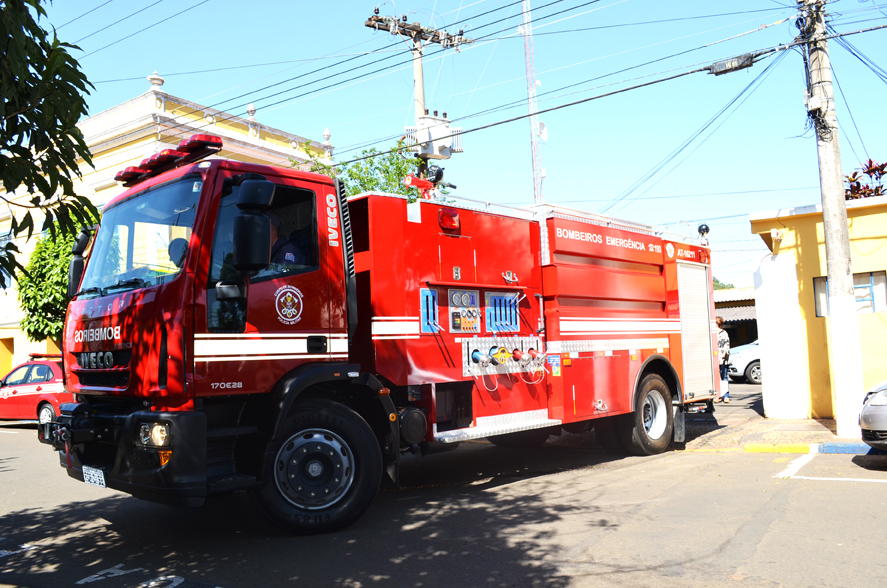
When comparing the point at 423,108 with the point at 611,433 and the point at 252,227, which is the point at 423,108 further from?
the point at 252,227

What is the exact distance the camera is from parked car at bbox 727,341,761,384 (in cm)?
2088

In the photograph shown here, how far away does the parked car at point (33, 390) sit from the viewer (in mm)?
15477

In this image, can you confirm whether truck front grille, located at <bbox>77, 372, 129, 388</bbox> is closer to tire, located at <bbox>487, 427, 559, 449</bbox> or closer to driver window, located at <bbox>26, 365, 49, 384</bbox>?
tire, located at <bbox>487, 427, 559, 449</bbox>

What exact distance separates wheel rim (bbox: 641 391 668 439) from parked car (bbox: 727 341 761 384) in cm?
1231

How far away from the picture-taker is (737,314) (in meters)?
32.0

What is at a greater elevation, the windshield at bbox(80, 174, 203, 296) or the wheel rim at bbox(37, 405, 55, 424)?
the windshield at bbox(80, 174, 203, 296)

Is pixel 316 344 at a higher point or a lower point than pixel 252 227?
lower

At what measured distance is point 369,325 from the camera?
255 inches

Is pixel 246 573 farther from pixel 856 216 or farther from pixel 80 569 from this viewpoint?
→ pixel 856 216

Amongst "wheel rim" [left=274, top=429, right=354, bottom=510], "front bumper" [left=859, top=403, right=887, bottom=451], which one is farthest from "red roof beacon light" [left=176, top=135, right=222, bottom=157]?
"front bumper" [left=859, top=403, right=887, bottom=451]

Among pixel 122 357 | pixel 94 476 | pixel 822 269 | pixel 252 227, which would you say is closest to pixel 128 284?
pixel 122 357

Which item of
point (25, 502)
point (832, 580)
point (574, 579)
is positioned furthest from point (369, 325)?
point (25, 502)

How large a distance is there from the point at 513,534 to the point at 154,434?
2859mm

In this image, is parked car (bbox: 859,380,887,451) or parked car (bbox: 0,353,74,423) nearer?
parked car (bbox: 859,380,887,451)
